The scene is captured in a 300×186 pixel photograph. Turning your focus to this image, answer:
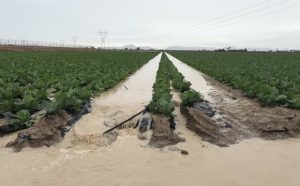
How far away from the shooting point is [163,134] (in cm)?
677

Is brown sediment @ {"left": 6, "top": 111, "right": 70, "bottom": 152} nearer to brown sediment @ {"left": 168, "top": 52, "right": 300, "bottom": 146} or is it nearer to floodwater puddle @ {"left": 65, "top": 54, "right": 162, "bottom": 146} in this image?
floodwater puddle @ {"left": 65, "top": 54, "right": 162, "bottom": 146}

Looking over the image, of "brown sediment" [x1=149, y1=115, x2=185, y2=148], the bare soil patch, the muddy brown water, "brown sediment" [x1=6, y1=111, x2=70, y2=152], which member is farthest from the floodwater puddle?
the bare soil patch

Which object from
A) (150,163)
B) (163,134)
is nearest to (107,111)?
(163,134)

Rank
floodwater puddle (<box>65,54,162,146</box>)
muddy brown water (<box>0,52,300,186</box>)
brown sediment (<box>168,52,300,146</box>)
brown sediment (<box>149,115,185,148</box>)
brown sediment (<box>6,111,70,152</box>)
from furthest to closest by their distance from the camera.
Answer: brown sediment (<box>168,52,300,146</box>), floodwater puddle (<box>65,54,162,146</box>), brown sediment (<box>149,115,185,148</box>), brown sediment (<box>6,111,70,152</box>), muddy brown water (<box>0,52,300,186</box>)

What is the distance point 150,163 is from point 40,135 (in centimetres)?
219

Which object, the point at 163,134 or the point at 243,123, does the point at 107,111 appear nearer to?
the point at 163,134

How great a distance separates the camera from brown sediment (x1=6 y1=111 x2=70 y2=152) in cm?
634

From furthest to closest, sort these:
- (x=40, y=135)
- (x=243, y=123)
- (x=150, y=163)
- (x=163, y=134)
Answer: (x=243, y=123) → (x=163, y=134) → (x=40, y=135) → (x=150, y=163)

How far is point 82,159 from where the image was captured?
18.8 feet

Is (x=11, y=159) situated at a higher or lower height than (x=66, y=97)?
lower

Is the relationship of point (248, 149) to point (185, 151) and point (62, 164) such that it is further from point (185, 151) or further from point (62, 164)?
point (62, 164)

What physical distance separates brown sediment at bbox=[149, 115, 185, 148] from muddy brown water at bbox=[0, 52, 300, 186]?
0.16m

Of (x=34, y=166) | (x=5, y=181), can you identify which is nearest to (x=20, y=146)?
(x=34, y=166)

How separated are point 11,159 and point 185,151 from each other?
108 inches
